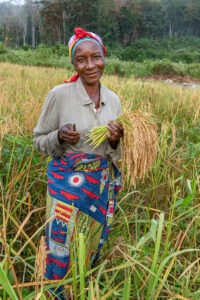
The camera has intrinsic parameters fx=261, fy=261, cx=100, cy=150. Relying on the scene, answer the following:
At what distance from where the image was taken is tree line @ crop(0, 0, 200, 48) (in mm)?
30969

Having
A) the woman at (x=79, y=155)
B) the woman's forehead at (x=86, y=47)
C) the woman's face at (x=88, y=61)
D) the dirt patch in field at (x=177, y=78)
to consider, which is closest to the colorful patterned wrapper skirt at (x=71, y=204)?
the woman at (x=79, y=155)

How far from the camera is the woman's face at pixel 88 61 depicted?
1266mm

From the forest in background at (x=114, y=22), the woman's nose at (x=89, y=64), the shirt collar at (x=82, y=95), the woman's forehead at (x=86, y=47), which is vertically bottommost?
the shirt collar at (x=82, y=95)

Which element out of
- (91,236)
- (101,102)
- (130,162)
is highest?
(101,102)

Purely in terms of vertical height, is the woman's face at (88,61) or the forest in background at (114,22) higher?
the forest in background at (114,22)

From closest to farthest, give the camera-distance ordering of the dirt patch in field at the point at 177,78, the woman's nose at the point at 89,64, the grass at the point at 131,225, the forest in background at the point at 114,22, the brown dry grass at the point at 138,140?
the grass at the point at 131,225 < the brown dry grass at the point at 138,140 < the woman's nose at the point at 89,64 < the dirt patch in field at the point at 177,78 < the forest in background at the point at 114,22

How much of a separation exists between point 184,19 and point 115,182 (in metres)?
54.6

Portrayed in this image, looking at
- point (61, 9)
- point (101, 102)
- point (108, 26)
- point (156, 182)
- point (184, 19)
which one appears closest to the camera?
point (101, 102)

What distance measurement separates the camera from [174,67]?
14062 mm

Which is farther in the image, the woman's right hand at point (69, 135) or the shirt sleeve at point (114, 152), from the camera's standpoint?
the shirt sleeve at point (114, 152)

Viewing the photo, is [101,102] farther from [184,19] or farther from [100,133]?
Result: [184,19]

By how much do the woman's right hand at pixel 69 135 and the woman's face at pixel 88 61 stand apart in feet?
0.91

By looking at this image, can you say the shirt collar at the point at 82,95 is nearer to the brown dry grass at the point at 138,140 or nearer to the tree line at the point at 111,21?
the brown dry grass at the point at 138,140

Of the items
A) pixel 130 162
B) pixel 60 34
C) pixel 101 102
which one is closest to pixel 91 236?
pixel 130 162
